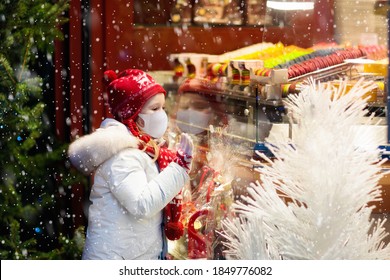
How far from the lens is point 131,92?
9.05 ft

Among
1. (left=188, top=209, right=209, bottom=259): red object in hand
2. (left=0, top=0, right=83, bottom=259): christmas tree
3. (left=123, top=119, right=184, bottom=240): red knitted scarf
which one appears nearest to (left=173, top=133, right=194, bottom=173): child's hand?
(left=123, top=119, right=184, bottom=240): red knitted scarf

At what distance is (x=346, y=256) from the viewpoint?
136cm

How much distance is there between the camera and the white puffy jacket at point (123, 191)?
2682mm

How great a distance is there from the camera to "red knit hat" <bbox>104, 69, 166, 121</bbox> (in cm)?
276

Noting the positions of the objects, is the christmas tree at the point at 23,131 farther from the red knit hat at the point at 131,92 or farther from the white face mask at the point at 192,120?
the white face mask at the point at 192,120

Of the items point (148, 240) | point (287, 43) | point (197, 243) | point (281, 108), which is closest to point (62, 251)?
point (197, 243)

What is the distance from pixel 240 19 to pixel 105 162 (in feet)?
10.1

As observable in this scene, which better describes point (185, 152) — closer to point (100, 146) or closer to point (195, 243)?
point (100, 146)

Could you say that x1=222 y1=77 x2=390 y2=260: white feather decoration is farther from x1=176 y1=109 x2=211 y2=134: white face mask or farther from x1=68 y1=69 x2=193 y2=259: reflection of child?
x1=176 y1=109 x2=211 y2=134: white face mask

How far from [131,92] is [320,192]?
1510 millimetres

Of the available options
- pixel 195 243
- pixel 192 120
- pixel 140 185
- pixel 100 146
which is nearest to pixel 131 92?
pixel 100 146

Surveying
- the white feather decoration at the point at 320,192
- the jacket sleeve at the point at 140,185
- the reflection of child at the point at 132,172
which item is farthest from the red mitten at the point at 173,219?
the white feather decoration at the point at 320,192

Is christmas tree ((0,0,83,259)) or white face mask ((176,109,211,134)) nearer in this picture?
christmas tree ((0,0,83,259))
